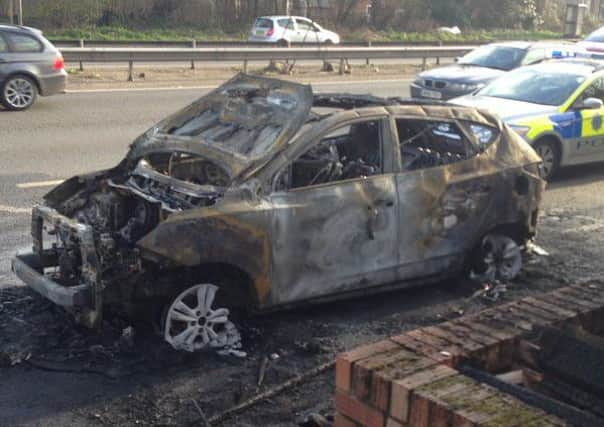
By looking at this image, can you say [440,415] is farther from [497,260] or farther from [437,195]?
[497,260]

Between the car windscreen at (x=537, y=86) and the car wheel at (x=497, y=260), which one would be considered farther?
the car windscreen at (x=537, y=86)

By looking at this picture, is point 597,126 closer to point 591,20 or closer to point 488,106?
point 488,106

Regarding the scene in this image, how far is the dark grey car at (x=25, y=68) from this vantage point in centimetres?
1585

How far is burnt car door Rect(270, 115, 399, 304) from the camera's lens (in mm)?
6133

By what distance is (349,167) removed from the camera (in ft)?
22.1

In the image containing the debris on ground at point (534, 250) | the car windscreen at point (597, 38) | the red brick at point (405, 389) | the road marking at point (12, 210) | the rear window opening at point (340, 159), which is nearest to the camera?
the red brick at point (405, 389)

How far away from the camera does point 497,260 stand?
747 centimetres

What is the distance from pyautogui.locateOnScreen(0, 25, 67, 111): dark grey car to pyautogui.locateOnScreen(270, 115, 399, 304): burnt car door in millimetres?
10512

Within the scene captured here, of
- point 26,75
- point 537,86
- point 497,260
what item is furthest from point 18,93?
point 497,260

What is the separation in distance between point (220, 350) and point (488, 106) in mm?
7341

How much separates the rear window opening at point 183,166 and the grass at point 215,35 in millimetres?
26552

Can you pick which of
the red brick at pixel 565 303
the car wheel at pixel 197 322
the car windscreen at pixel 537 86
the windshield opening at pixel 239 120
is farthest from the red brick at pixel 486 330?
the car windscreen at pixel 537 86

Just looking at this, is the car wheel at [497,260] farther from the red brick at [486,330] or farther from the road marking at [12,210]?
the road marking at [12,210]

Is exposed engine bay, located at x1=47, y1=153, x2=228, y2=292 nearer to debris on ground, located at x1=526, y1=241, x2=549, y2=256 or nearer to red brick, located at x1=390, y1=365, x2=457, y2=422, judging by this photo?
debris on ground, located at x1=526, y1=241, x2=549, y2=256
